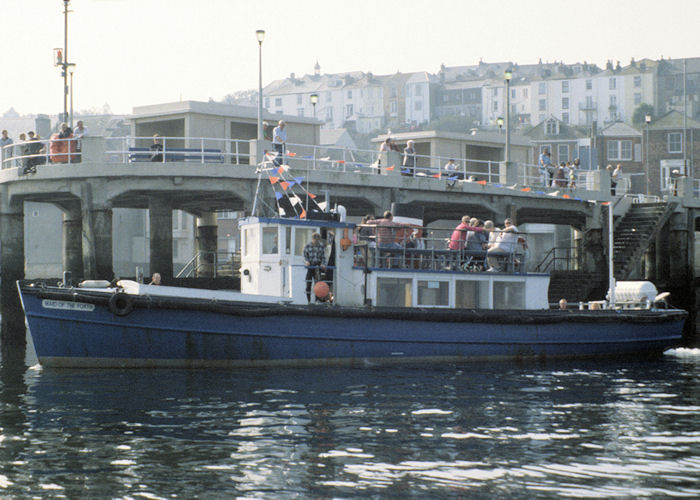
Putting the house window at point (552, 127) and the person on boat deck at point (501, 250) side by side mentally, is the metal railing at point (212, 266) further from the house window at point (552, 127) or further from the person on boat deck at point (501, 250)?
the house window at point (552, 127)

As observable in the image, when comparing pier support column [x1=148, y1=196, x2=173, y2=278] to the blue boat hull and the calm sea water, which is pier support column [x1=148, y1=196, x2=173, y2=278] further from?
the blue boat hull

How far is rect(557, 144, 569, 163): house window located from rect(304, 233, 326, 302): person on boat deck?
246 ft

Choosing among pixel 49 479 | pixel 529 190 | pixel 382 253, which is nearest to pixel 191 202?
pixel 529 190

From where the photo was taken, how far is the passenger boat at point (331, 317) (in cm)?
2039

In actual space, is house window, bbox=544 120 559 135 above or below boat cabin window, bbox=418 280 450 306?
above

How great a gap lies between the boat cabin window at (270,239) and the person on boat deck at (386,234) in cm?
256

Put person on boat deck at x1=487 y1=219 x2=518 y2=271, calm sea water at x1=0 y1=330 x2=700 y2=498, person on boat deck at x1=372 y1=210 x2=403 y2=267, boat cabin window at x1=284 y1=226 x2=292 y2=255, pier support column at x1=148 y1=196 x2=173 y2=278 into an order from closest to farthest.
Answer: calm sea water at x1=0 y1=330 x2=700 y2=498
boat cabin window at x1=284 y1=226 x2=292 y2=255
person on boat deck at x1=372 y1=210 x2=403 y2=267
person on boat deck at x1=487 y1=219 x2=518 y2=271
pier support column at x1=148 y1=196 x2=173 y2=278

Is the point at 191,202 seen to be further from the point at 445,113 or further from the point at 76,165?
the point at 445,113

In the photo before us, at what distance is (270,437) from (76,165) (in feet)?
66.4

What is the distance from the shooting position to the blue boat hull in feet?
66.9

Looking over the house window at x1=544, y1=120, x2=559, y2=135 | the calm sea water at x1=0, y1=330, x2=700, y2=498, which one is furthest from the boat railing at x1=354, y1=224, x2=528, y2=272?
the house window at x1=544, y1=120, x2=559, y2=135

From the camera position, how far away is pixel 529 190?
38.8 m

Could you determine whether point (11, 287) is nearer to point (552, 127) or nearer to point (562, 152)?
point (562, 152)

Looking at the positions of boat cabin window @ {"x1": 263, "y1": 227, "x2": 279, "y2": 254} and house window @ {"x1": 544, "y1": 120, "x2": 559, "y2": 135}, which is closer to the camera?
boat cabin window @ {"x1": 263, "y1": 227, "x2": 279, "y2": 254}
